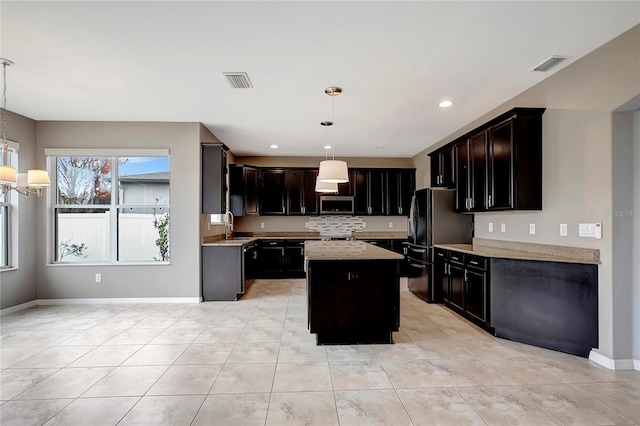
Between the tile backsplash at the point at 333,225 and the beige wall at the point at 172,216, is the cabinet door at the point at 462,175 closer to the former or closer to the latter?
the tile backsplash at the point at 333,225

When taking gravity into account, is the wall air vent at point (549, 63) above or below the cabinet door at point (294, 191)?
above

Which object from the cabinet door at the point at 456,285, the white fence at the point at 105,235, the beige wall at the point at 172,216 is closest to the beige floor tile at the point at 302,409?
the cabinet door at the point at 456,285

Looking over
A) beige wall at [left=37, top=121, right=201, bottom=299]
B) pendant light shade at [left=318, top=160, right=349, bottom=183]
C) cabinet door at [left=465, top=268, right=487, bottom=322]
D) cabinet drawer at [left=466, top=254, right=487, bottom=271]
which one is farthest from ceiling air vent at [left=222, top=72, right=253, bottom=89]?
cabinet door at [left=465, top=268, right=487, bottom=322]

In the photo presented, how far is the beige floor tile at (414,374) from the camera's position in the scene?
7.86ft

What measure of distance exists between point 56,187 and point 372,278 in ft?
15.8

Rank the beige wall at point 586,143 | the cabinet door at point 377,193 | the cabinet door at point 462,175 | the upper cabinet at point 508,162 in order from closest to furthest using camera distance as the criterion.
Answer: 1. the beige wall at point 586,143
2. the upper cabinet at point 508,162
3. the cabinet door at point 462,175
4. the cabinet door at point 377,193

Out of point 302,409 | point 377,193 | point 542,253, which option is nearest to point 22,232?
point 302,409

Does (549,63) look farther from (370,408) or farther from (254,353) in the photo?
(254,353)

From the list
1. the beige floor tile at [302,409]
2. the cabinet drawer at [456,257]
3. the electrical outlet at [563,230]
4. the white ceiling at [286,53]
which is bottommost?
the beige floor tile at [302,409]

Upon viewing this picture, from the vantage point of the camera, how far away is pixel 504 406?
2.11m

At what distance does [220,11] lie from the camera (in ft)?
7.23

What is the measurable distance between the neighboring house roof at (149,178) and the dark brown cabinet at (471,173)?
4284 mm

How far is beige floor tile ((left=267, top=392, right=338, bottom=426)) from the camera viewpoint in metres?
1.96

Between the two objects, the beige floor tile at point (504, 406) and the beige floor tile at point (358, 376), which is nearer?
the beige floor tile at point (504, 406)
